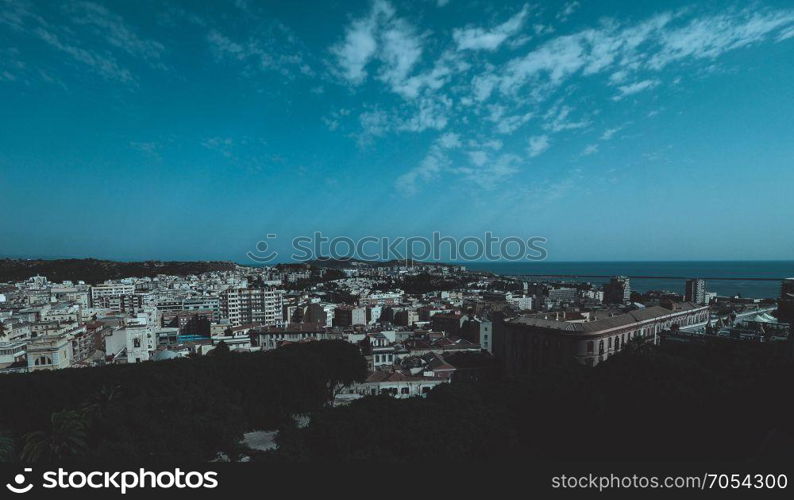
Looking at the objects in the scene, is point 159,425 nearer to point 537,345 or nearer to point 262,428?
point 262,428

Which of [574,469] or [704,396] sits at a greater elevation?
[574,469]

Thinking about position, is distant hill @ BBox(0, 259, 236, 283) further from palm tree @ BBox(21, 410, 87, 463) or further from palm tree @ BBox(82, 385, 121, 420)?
palm tree @ BBox(21, 410, 87, 463)

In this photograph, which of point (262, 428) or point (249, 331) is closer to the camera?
point (262, 428)

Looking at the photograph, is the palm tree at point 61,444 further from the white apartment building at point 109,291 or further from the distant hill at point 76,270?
the distant hill at point 76,270

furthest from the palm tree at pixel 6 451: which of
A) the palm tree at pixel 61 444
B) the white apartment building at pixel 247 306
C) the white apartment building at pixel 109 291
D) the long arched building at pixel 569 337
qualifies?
the white apartment building at pixel 109 291

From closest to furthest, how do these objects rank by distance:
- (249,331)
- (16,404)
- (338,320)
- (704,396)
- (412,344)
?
(704,396), (16,404), (412,344), (249,331), (338,320)

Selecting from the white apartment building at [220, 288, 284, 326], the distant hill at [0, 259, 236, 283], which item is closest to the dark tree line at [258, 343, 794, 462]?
the white apartment building at [220, 288, 284, 326]

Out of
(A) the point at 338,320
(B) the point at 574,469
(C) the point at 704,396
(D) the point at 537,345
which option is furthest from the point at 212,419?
(A) the point at 338,320
